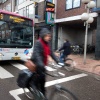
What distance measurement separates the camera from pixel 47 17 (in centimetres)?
1892

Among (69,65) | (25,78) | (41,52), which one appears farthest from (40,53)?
(69,65)

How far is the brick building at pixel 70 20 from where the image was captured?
16.4 meters

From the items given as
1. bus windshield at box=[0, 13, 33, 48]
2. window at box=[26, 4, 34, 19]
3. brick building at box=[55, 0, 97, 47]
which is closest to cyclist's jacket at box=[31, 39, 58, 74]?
bus windshield at box=[0, 13, 33, 48]

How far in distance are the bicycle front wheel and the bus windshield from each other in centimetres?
605

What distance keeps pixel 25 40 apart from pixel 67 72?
310 cm

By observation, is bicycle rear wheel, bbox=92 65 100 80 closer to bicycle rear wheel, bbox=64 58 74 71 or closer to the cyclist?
bicycle rear wheel, bbox=64 58 74 71

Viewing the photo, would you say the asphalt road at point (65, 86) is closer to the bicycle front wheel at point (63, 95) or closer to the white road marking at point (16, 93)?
the white road marking at point (16, 93)

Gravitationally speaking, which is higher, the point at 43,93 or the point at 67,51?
the point at 67,51

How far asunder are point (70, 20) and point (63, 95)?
14302 millimetres

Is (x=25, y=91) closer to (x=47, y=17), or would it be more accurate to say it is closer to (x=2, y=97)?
(x=2, y=97)

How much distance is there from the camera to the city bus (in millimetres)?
8930

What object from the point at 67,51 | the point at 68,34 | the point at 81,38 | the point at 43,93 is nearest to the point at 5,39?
the point at 67,51

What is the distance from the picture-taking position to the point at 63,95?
343cm

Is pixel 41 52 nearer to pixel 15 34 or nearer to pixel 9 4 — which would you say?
pixel 15 34
